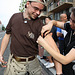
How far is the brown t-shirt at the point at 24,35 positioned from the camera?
1665 mm

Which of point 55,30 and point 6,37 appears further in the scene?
point 55,30

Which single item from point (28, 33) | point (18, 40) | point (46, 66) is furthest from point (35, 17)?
point (46, 66)

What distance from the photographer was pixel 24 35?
166 cm

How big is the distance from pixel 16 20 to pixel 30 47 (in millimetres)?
519

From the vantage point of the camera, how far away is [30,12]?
5.51 ft

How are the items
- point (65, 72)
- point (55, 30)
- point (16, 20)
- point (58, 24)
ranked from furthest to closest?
point (55, 30)
point (58, 24)
point (16, 20)
point (65, 72)

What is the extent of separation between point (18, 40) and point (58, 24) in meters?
0.80

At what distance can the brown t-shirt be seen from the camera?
5.46ft

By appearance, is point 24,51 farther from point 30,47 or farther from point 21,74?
point 21,74

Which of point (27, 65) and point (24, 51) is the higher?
point (24, 51)

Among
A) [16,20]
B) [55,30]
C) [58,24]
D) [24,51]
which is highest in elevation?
[16,20]

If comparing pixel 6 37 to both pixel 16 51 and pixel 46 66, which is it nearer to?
pixel 16 51

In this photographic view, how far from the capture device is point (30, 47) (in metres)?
1.70

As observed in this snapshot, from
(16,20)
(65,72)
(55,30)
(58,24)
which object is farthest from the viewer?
(55,30)
